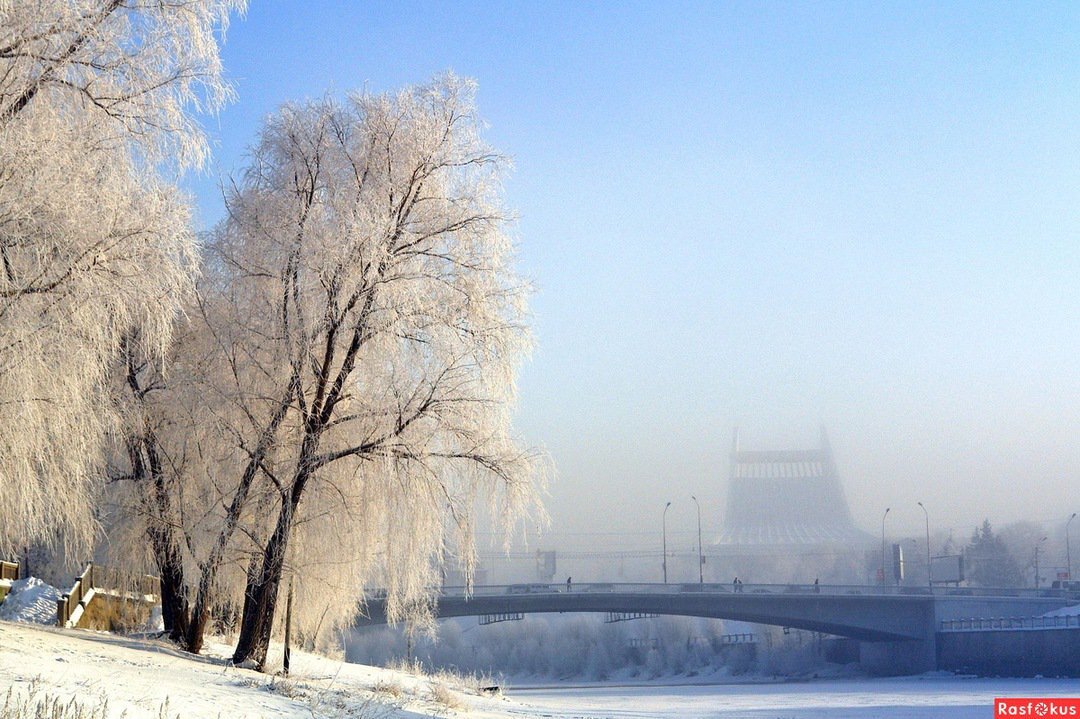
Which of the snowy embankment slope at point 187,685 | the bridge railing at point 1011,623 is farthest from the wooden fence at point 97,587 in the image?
the bridge railing at point 1011,623

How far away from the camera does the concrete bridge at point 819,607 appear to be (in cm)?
6681

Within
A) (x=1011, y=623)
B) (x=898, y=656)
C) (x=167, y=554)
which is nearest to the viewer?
(x=167, y=554)

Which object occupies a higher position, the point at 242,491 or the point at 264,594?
the point at 242,491

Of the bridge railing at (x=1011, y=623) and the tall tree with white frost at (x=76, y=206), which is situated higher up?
the tall tree with white frost at (x=76, y=206)

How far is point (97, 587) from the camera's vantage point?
81.8ft

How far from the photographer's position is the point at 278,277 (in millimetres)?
18703

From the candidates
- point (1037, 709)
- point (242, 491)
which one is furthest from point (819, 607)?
point (242, 491)

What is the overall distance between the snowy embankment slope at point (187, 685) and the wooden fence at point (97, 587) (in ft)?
6.06

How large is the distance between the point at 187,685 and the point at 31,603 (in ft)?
39.7

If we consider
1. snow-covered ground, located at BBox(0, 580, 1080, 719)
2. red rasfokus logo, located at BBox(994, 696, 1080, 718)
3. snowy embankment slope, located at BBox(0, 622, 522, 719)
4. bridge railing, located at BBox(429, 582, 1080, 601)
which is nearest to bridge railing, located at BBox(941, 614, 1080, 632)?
bridge railing, located at BBox(429, 582, 1080, 601)

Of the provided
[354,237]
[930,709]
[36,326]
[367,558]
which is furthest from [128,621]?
[930,709]

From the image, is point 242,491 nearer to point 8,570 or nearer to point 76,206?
point 76,206

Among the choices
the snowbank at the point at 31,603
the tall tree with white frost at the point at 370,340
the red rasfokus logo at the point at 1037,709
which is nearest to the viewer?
the tall tree with white frost at the point at 370,340

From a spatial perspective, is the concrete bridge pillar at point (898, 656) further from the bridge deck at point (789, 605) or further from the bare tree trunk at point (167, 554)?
the bare tree trunk at point (167, 554)
